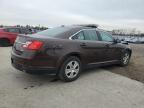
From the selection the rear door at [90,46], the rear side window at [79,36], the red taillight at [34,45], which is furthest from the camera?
the rear door at [90,46]

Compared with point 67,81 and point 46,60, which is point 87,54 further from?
point 46,60

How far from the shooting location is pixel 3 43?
13.2 metres

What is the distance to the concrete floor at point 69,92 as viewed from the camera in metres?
3.72

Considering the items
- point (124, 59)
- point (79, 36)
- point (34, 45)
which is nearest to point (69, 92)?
point (34, 45)

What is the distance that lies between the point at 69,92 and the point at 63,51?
1.05 m

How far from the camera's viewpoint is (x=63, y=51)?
4.74m

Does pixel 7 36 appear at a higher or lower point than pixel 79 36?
lower

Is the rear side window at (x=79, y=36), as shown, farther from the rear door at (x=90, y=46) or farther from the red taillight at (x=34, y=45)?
the red taillight at (x=34, y=45)

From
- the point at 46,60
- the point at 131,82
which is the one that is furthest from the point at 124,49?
the point at 46,60

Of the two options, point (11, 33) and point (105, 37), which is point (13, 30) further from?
point (105, 37)

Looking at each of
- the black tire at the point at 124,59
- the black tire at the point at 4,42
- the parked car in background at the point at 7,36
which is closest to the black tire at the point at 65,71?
the black tire at the point at 124,59

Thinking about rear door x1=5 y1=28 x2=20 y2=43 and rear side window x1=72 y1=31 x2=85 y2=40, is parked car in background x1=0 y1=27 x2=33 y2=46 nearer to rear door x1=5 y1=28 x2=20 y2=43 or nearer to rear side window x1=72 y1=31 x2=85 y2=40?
rear door x1=5 y1=28 x2=20 y2=43

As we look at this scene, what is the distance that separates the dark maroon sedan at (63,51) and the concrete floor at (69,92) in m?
0.40

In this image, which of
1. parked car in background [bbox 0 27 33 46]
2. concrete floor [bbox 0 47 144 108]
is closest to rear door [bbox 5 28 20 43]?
parked car in background [bbox 0 27 33 46]
